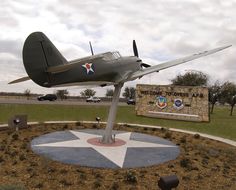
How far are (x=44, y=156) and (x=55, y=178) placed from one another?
121 inches

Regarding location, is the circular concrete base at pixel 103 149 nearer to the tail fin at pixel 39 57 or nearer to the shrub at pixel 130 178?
the shrub at pixel 130 178

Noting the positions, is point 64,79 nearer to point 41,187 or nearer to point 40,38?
point 40,38

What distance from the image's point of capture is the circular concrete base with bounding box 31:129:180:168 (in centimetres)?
1334

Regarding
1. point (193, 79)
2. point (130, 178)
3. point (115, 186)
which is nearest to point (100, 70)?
point (130, 178)

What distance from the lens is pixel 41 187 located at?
9984 mm

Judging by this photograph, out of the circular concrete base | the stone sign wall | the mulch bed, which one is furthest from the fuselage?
the stone sign wall

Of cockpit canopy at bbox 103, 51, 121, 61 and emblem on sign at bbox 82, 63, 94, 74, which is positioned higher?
cockpit canopy at bbox 103, 51, 121, 61

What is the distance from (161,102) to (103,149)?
54.8ft

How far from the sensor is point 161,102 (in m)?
30.9

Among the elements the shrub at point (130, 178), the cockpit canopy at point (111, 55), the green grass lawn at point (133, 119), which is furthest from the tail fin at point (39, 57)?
the green grass lawn at point (133, 119)

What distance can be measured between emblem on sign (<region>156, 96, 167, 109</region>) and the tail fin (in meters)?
19.2

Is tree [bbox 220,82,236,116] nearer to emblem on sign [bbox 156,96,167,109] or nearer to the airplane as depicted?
emblem on sign [bbox 156,96,167,109]

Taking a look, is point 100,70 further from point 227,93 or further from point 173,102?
point 227,93

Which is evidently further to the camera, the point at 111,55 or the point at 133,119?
the point at 133,119
